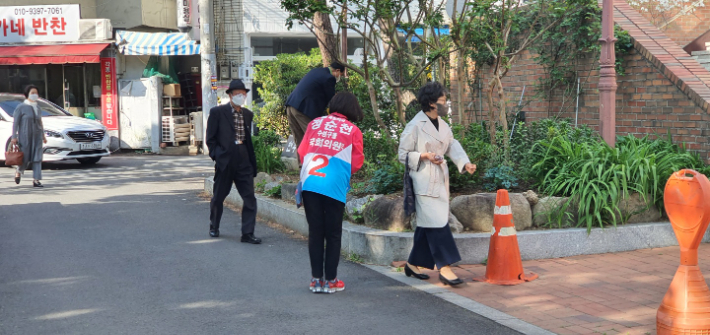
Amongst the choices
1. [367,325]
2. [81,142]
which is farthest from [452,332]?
[81,142]

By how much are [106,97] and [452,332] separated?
17.6m

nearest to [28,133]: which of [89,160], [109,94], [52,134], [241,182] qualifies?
[52,134]

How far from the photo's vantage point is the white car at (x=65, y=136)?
1627 cm

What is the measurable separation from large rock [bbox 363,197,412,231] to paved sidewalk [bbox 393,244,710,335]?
0.47m

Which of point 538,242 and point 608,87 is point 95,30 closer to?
point 608,87

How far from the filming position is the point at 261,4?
24047 mm

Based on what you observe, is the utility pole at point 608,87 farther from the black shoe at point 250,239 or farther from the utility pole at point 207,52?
the utility pole at point 207,52

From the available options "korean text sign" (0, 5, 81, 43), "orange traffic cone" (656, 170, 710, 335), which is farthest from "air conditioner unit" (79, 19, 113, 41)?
"orange traffic cone" (656, 170, 710, 335)

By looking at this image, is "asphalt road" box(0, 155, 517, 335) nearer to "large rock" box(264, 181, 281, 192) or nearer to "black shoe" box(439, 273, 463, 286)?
"black shoe" box(439, 273, 463, 286)

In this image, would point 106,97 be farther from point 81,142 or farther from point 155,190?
point 155,190

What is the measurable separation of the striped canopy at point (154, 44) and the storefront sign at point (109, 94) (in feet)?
2.51

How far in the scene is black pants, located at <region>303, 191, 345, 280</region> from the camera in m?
6.33

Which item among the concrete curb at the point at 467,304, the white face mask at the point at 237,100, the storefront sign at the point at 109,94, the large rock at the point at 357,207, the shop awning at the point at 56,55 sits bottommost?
the concrete curb at the point at 467,304

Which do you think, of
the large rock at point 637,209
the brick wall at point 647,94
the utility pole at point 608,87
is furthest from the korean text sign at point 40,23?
the large rock at point 637,209
